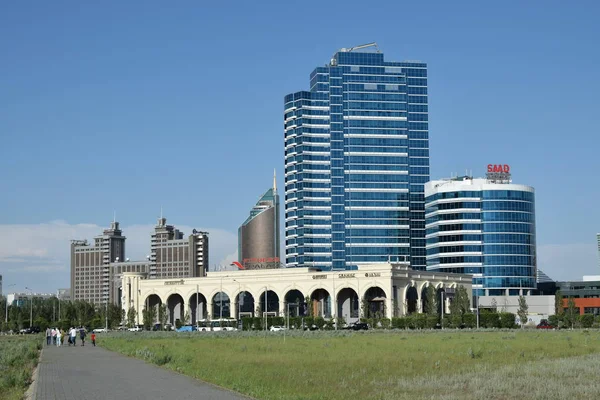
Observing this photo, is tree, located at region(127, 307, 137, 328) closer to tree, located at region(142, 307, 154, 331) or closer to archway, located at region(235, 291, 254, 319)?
tree, located at region(142, 307, 154, 331)

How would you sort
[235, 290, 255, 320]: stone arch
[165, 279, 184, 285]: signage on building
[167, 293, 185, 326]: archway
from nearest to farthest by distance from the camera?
1. [235, 290, 255, 320]: stone arch
2. [165, 279, 184, 285]: signage on building
3. [167, 293, 185, 326]: archway

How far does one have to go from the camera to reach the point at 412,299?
558 feet

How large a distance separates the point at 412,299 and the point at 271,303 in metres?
29.8

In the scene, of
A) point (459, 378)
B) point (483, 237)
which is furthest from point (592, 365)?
point (483, 237)

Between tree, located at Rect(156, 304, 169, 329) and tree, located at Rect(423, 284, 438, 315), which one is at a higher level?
tree, located at Rect(423, 284, 438, 315)

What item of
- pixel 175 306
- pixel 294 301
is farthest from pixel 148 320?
pixel 294 301

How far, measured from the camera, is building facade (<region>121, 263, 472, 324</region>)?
162625 mm

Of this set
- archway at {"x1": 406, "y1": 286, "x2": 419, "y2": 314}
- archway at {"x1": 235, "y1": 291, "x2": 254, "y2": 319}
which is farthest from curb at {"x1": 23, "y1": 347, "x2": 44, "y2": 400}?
archway at {"x1": 235, "y1": 291, "x2": 254, "y2": 319}

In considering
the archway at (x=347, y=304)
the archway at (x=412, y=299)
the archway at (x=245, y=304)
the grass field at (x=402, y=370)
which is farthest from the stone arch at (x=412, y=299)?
the grass field at (x=402, y=370)

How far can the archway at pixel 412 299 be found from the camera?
6580 inches

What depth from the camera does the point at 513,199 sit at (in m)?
194

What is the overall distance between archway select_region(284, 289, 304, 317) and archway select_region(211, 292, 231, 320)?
1777 cm

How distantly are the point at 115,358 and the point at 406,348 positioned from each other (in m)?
22.0

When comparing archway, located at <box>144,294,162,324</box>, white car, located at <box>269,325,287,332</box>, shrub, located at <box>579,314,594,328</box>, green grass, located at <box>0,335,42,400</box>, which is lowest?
white car, located at <box>269,325,287,332</box>
